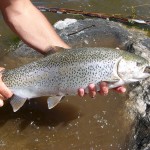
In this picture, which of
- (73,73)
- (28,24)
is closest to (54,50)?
(73,73)

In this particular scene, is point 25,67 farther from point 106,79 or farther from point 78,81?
point 106,79

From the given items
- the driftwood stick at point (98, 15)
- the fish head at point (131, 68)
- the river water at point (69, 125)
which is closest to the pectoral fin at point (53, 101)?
the river water at point (69, 125)

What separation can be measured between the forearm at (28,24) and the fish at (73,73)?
62cm

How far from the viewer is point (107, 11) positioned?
295 inches

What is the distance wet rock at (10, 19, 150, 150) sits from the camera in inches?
168

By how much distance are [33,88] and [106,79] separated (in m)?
0.81

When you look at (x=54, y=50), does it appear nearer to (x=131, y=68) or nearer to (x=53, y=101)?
(x=53, y=101)

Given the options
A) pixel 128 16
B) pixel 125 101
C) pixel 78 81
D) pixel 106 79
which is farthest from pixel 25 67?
pixel 128 16

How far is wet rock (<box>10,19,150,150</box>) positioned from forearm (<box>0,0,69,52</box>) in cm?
88

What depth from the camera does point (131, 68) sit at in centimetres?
379

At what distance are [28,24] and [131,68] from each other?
5.07 feet

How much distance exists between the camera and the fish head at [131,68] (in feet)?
12.4

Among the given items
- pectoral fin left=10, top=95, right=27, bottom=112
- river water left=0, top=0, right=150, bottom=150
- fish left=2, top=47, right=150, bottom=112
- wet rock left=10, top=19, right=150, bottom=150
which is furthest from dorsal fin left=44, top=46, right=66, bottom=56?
wet rock left=10, top=19, right=150, bottom=150

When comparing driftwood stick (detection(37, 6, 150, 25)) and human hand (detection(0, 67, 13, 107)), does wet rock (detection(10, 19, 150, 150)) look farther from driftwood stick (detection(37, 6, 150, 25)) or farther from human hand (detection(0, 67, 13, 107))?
human hand (detection(0, 67, 13, 107))
